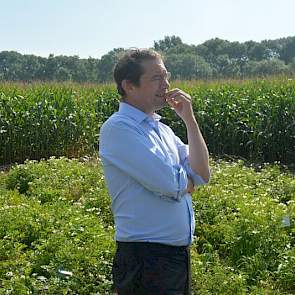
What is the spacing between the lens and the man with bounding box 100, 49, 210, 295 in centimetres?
247

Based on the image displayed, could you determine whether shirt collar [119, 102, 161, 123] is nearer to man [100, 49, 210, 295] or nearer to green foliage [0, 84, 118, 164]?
man [100, 49, 210, 295]

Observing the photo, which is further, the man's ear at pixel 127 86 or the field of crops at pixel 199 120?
the field of crops at pixel 199 120

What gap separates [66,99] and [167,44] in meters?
39.0

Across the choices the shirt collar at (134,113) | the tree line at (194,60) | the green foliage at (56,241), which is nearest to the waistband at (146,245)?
the shirt collar at (134,113)

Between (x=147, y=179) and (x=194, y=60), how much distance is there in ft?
116

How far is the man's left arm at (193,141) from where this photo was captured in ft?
8.48

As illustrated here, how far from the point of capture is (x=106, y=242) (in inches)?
194

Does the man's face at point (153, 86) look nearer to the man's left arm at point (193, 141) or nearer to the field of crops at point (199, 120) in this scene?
the man's left arm at point (193, 141)

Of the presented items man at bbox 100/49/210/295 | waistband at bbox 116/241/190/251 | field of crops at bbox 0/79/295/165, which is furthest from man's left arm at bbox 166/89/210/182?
field of crops at bbox 0/79/295/165

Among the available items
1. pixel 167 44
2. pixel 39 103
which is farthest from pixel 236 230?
pixel 167 44

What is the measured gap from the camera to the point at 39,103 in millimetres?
12070

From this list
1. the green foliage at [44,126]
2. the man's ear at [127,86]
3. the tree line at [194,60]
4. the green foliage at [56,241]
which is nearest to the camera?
the man's ear at [127,86]

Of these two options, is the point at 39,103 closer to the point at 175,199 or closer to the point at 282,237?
the point at 282,237

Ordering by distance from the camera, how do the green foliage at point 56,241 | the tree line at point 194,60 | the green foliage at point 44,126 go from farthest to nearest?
the tree line at point 194,60
the green foliage at point 44,126
the green foliage at point 56,241
